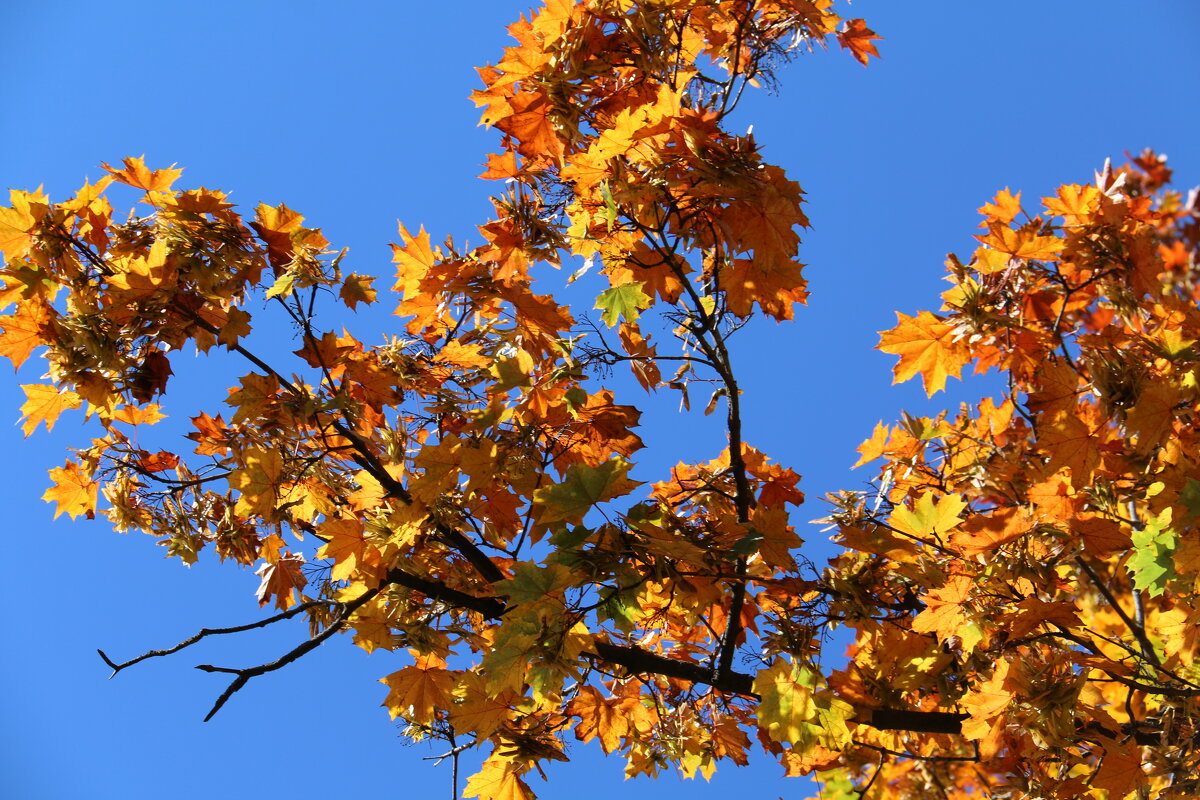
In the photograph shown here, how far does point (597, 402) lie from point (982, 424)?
214 centimetres

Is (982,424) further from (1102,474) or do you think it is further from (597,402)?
(597,402)

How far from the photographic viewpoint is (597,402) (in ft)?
12.2

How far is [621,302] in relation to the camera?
3619 mm

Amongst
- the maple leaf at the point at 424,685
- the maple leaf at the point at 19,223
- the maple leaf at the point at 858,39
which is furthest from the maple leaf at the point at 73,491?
the maple leaf at the point at 858,39

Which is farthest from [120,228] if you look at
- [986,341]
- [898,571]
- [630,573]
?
[986,341]

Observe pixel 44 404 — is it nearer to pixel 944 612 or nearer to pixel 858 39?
pixel 944 612

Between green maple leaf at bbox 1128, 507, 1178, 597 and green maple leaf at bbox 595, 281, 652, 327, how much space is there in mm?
2122

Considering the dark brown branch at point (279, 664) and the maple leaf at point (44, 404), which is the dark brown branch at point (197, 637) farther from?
the maple leaf at point (44, 404)

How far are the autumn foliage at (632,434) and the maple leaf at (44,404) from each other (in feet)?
0.04

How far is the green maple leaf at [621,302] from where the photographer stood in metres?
3.60

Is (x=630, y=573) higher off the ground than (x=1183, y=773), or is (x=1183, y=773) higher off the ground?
(x=630, y=573)

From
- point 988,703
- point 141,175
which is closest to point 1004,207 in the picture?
point 988,703

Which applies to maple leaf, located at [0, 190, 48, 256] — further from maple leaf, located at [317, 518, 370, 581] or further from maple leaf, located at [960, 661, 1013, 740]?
maple leaf, located at [960, 661, 1013, 740]

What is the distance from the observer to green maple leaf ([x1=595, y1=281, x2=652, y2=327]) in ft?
11.8
